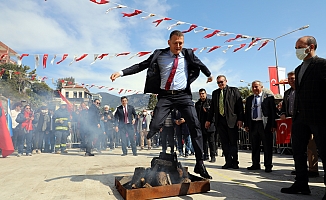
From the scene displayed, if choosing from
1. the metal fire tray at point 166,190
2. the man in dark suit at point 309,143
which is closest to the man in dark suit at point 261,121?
the man in dark suit at point 309,143

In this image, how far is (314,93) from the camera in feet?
10.4

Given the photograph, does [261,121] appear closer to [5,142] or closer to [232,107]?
[232,107]

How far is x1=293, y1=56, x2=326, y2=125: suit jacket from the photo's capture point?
314cm

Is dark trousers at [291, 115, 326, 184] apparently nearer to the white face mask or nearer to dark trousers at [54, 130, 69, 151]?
the white face mask

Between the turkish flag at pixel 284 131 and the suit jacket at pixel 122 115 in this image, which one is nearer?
the turkish flag at pixel 284 131

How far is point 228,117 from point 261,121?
2.40 feet

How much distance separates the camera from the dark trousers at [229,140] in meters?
6.18

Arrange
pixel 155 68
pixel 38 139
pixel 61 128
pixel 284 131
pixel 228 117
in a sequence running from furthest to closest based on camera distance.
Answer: pixel 38 139, pixel 61 128, pixel 284 131, pixel 228 117, pixel 155 68

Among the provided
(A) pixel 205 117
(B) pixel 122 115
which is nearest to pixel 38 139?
(B) pixel 122 115

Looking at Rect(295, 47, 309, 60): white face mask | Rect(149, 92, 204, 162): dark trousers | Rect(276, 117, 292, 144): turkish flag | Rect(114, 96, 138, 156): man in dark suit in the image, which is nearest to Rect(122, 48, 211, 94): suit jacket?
Rect(149, 92, 204, 162): dark trousers

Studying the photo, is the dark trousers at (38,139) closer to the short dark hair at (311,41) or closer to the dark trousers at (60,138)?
the dark trousers at (60,138)

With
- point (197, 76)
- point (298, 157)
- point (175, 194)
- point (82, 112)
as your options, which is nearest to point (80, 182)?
point (175, 194)

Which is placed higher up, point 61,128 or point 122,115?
point 122,115

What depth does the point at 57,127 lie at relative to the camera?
11641mm
